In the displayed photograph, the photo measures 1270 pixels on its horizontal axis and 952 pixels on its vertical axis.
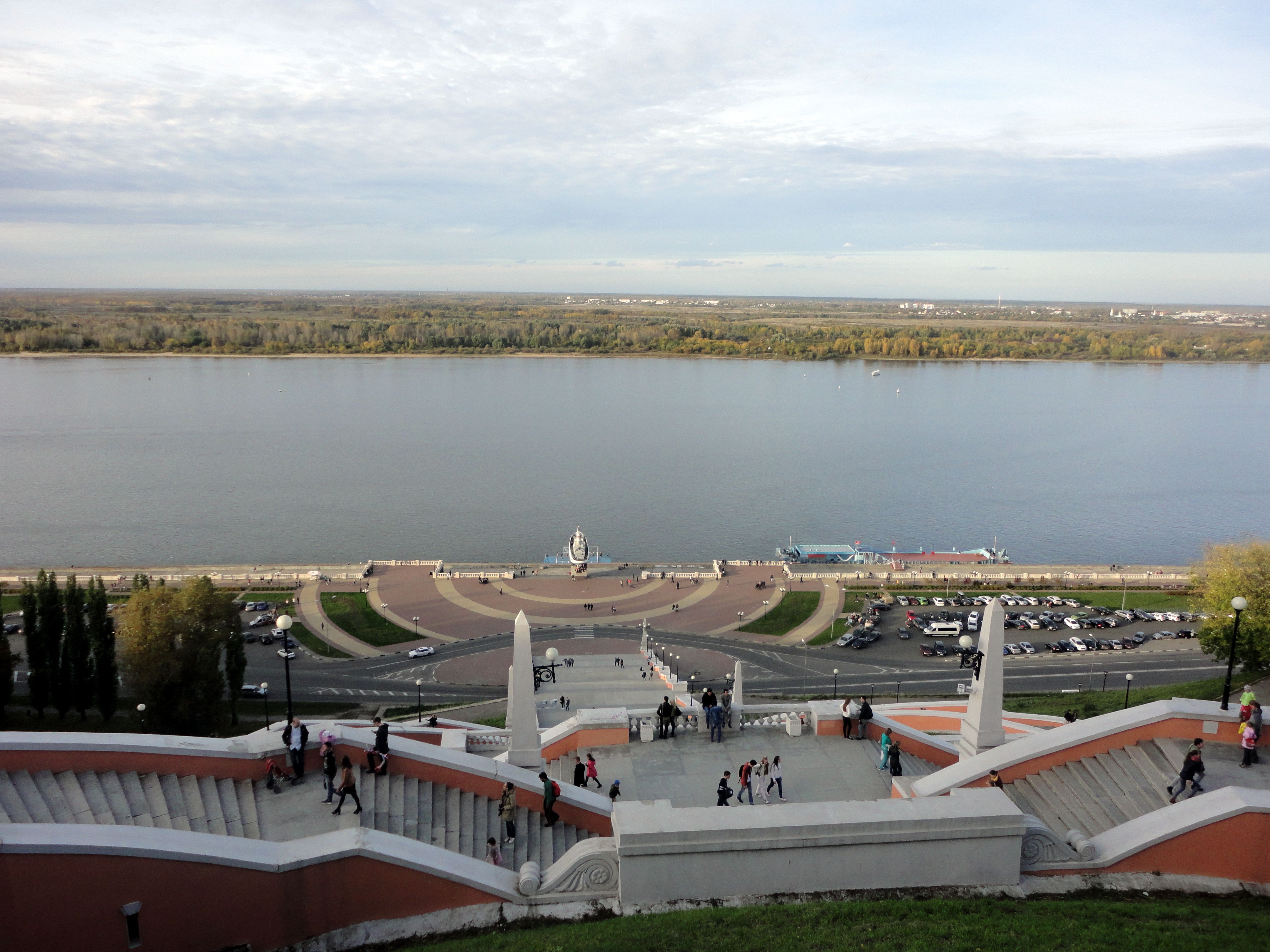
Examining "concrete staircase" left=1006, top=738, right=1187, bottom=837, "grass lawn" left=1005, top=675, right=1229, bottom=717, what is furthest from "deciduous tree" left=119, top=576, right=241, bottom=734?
"grass lawn" left=1005, top=675, right=1229, bottom=717

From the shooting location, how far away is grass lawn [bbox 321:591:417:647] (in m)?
37.2

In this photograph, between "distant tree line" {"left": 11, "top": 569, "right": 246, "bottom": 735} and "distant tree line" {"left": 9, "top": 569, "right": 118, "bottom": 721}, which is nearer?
"distant tree line" {"left": 11, "top": 569, "right": 246, "bottom": 735}

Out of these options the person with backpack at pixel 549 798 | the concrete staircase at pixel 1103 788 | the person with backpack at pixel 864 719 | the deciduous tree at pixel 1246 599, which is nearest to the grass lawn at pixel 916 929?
the concrete staircase at pixel 1103 788

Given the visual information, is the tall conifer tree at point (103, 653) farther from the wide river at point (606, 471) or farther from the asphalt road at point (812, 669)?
the wide river at point (606, 471)

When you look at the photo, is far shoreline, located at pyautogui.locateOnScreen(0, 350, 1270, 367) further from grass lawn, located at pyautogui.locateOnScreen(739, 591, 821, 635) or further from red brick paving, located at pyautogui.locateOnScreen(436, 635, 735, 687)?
red brick paving, located at pyautogui.locateOnScreen(436, 635, 735, 687)

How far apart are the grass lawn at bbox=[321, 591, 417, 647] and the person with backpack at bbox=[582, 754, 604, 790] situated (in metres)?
26.6

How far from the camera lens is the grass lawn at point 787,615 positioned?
127 ft

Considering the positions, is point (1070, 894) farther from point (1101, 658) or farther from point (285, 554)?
point (285, 554)

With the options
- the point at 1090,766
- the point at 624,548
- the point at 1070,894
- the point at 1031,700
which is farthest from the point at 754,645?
the point at 1070,894

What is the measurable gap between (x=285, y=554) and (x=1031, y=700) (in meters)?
42.3

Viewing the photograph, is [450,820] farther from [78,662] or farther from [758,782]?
[78,662]

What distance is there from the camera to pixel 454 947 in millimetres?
7508

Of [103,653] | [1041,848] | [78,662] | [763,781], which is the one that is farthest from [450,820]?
[78,662]

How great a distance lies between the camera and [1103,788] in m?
10.3
